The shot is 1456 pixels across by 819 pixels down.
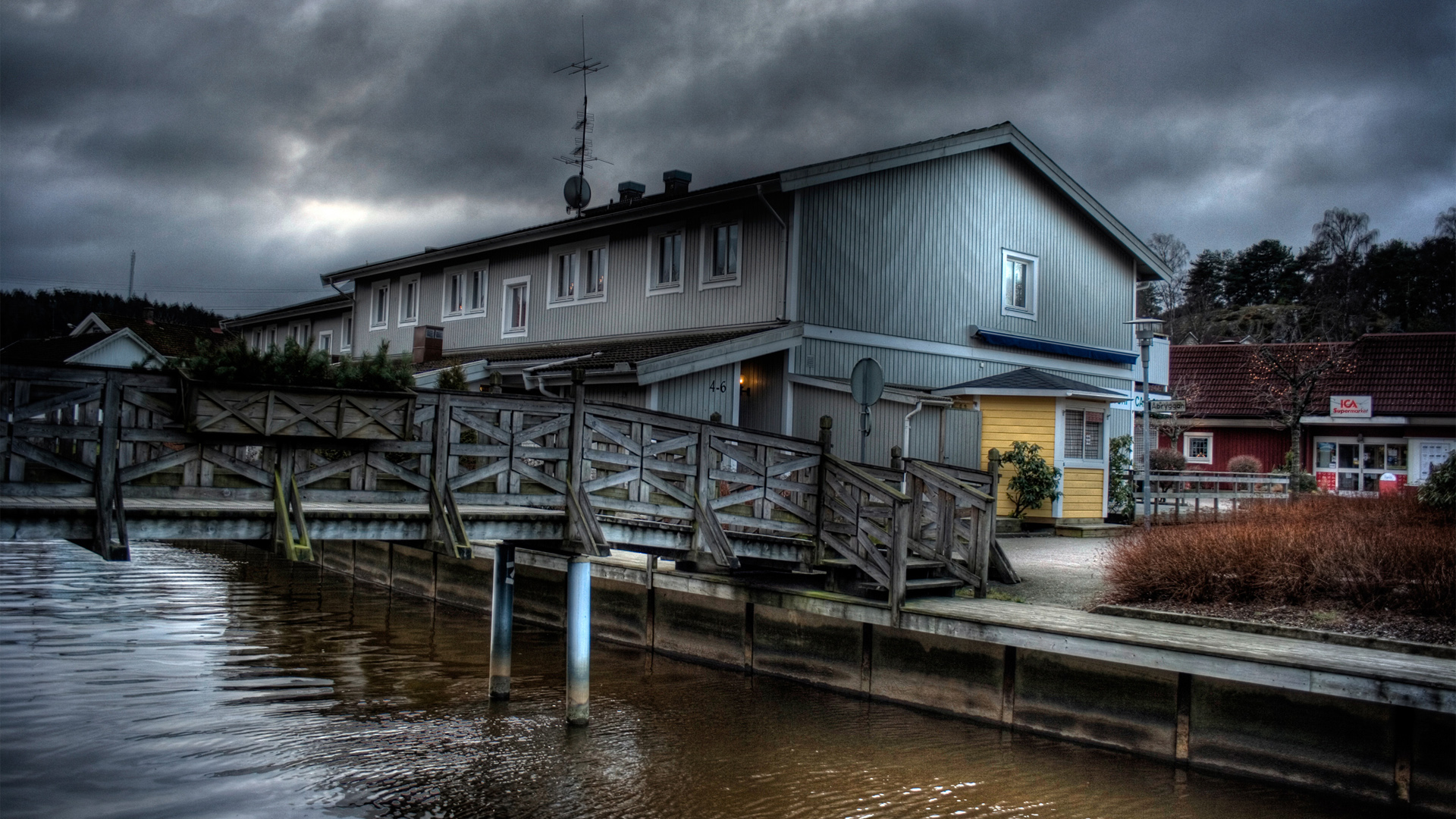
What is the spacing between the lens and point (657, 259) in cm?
2312

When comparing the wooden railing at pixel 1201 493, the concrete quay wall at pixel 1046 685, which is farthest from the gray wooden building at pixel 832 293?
the concrete quay wall at pixel 1046 685

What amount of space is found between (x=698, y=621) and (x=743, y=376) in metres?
6.33

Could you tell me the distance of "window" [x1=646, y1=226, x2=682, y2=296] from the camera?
22562 millimetres

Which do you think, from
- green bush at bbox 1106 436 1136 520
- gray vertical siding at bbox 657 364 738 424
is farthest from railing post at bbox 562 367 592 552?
green bush at bbox 1106 436 1136 520

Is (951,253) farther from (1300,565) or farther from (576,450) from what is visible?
(576,450)

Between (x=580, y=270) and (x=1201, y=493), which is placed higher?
(x=580, y=270)

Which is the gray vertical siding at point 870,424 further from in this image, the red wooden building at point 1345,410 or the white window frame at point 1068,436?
the red wooden building at point 1345,410

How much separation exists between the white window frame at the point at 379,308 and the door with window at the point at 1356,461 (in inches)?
1203

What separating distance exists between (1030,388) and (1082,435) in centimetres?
175

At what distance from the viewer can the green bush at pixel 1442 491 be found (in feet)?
49.2

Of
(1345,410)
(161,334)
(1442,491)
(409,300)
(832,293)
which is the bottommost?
(1442,491)

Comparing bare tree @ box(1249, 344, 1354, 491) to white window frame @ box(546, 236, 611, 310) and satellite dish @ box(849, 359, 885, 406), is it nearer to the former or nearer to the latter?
white window frame @ box(546, 236, 611, 310)

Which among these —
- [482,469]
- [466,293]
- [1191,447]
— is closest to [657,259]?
[466,293]

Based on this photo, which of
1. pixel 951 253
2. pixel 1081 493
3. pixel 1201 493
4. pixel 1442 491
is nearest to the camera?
pixel 1442 491
